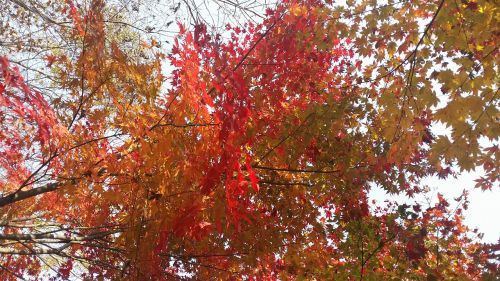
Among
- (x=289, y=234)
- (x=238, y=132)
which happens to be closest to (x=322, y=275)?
(x=289, y=234)

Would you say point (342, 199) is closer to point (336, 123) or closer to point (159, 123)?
point (336, 123)

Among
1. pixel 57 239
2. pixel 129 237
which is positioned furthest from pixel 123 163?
pixel 57 239

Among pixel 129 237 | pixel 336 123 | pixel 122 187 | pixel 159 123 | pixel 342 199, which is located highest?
pixel 336 123

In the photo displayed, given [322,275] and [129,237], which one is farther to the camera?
[322,275]

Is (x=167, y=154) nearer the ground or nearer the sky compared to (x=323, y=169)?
nearer the ground

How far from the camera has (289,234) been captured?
6160 millimetres

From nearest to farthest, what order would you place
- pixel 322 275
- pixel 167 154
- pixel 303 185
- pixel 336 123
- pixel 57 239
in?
1. pixel 167 154
2. pixel 57 239
3. pixel 336 123
4. pixel 303 185
5. pixel 322 275

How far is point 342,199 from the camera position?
20.1 ft

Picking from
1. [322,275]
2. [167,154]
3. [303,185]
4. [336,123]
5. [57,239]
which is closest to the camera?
[167,154]

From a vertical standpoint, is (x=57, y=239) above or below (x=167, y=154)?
below

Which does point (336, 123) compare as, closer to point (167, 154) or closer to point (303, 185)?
point (303, 185)

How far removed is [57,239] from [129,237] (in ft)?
3.02

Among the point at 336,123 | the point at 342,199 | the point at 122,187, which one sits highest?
the point at 336,123

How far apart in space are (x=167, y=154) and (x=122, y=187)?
65 cm
